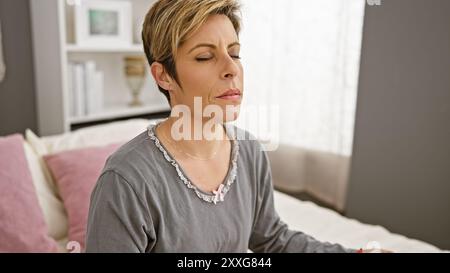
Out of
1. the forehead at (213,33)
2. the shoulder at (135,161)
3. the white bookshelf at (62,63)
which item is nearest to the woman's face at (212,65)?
the forehead at (213,33)

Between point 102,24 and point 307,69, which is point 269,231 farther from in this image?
point 102,24

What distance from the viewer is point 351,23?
40.6 inches

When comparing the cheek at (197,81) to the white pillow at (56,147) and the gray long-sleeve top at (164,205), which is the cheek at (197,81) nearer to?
the gray long-sleeve top at (164,205)

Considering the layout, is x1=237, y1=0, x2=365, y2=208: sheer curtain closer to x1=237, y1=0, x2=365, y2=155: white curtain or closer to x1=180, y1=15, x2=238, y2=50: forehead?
x1=237, y1=0, x2=365, y2=155: white curtain

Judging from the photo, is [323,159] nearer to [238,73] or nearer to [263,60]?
[263,60]

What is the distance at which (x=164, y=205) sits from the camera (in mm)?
549

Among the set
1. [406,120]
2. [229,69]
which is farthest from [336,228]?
[229,69]

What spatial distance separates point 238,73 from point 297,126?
0.71 metres

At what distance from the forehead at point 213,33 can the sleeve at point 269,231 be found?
0.88ft

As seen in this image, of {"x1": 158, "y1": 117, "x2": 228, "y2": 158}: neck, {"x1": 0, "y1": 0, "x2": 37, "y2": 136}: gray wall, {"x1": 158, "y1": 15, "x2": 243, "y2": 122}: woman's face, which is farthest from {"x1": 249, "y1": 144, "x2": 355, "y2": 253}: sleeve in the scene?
{"x1": 0, "y1": 0, "x2": 37, "y2": 136}: gray wall

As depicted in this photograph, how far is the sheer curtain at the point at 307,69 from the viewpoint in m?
0.87

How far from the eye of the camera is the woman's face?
462 mm

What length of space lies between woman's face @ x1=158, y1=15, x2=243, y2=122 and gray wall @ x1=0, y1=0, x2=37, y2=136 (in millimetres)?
724

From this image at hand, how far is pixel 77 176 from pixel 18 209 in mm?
164
